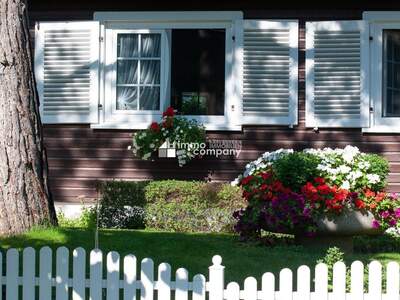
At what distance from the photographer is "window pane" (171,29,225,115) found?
11.8m

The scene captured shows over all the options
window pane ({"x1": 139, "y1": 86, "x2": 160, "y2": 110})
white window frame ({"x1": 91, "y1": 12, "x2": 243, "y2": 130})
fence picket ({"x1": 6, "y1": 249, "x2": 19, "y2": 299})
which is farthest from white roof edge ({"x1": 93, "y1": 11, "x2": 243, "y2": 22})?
fence picket ({"x1": 6, "y1": 249, "x2": 19, "y2": 299})

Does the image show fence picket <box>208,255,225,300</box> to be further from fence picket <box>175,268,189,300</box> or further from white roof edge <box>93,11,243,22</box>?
white roof edge <box>93,11,243,22</box>

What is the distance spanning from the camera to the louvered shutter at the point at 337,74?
1132cm

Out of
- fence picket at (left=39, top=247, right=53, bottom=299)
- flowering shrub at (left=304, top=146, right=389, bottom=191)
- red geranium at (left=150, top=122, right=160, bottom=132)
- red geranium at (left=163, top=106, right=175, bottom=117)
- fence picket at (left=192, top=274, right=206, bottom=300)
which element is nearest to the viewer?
fence picket at (left=192, top=274, right=206, bottom=300)

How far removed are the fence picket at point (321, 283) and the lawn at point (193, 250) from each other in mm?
1685

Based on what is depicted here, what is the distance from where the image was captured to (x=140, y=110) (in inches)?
470

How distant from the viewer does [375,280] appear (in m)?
5.11

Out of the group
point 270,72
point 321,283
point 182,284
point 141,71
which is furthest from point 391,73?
point 182,284

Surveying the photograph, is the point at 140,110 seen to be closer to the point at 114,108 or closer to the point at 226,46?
the point at 114,108

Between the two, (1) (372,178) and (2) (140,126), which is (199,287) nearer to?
(1) (372,178)

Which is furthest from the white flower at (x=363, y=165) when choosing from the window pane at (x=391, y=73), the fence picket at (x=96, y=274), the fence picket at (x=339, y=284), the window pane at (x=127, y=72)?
the window pane at (x=127, y=72)

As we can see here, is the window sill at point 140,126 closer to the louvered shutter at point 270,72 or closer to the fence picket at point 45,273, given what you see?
the louvered shutter at point 270,72

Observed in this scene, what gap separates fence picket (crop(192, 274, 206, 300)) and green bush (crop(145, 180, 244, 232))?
197 inches

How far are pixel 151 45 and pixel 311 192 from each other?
4693mm
